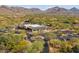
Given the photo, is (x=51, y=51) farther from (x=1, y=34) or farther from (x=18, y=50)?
(x=1, y=34)

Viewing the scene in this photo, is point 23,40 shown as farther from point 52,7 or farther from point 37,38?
point 52,7

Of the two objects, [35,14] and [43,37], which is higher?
[35,14]
